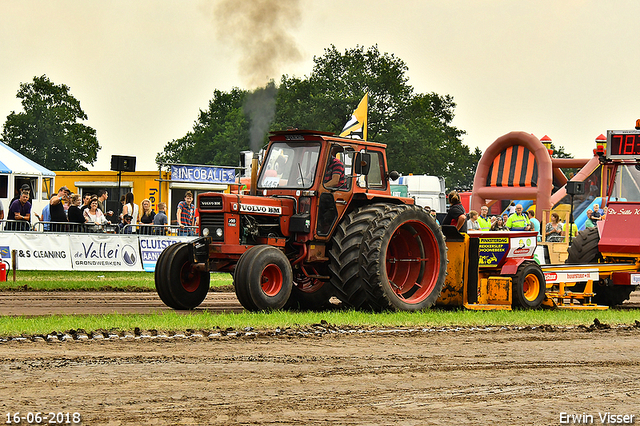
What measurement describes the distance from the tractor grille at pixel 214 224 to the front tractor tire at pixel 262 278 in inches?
32.0

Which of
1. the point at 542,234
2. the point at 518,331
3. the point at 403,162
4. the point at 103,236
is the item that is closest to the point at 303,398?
the point at 518,331

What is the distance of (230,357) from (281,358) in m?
0.47

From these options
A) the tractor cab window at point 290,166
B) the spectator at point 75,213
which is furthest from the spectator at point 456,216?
the spectator at point 75,213

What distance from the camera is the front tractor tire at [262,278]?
11.1 metres

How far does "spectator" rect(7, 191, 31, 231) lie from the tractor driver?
9.22m

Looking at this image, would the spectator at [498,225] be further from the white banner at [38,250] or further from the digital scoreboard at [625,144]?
the white banner at [38,250]

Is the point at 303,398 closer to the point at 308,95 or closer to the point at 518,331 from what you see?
the point at 518,331

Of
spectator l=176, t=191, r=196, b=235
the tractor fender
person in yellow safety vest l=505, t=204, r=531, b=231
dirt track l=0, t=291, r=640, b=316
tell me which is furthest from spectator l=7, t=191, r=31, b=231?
person in yellow safety vest l=505, t=204, r=531, b=231

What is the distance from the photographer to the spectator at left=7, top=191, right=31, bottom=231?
18859mm

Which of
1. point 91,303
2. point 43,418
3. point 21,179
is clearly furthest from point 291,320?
point 21,179

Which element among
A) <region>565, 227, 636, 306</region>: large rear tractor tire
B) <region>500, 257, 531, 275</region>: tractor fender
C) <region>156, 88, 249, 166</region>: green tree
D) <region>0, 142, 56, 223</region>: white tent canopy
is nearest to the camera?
<region>500, 257, 531, 275</region>: tractor fender

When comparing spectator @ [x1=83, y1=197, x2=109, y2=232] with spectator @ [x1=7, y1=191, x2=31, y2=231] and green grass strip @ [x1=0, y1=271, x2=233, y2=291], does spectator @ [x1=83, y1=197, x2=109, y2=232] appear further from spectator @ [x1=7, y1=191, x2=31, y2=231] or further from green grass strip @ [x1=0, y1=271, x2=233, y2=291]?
spectator @ [x1=7, y1=191, x2=31, y2=231]

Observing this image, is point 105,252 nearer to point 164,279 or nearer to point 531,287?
point 164,279

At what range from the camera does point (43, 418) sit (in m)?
5.43
